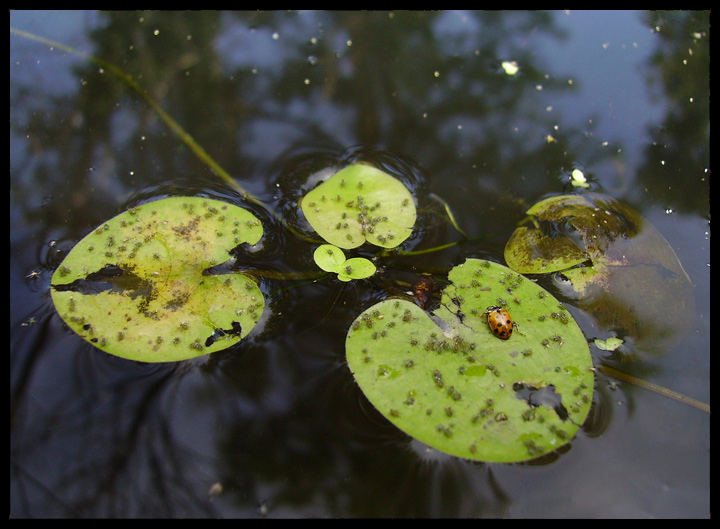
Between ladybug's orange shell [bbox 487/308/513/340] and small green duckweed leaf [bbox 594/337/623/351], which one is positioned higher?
ladybug's orange shell [bbox 487/308/513/340]

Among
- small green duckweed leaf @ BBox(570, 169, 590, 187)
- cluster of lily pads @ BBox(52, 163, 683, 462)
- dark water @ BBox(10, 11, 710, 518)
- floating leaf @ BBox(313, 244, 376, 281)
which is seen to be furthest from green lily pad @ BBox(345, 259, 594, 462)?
small green duckweed leaf @ BBox(570, 169, 590, 187)

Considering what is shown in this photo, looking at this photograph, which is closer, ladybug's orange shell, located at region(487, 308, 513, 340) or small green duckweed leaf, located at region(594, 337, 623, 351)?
ladybug's orange shell, located at region(487, 308, 513, 340)

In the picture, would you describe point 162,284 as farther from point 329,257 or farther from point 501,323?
point 501,323

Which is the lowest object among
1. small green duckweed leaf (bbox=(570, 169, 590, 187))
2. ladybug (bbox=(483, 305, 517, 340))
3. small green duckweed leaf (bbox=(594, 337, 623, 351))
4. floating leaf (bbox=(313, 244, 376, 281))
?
small green duckweed leaf (bbox=(594, 337, 623, 351))

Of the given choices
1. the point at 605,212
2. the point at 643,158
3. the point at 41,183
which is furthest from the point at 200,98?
the point at 643,158

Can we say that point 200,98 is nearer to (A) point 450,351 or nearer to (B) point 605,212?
(A) point 450,351

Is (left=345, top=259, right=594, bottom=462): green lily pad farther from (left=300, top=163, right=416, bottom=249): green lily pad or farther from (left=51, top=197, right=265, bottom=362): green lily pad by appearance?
(left=51, top=197, right=265, bottom=362): green lily pad

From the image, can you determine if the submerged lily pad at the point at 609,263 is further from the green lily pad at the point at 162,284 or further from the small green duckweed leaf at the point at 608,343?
the green lily pad at the point at 162,284

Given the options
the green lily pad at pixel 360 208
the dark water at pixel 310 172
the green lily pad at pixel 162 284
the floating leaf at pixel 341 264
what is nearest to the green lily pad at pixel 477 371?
the dark water at pixel 310 172
